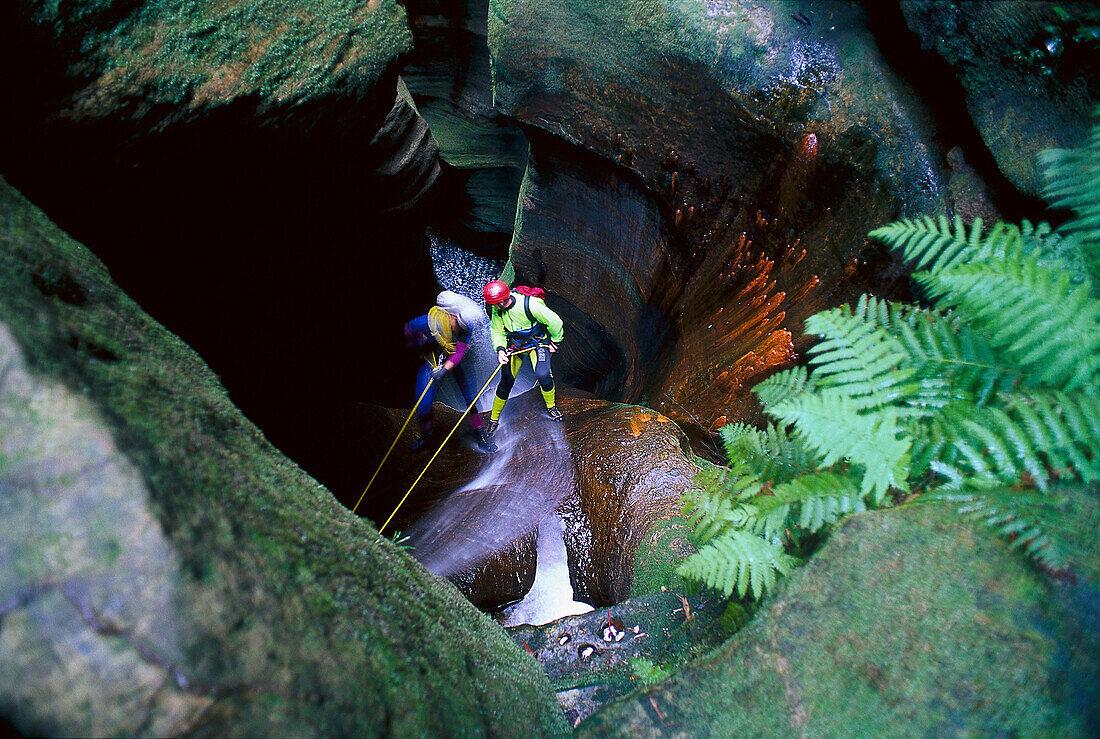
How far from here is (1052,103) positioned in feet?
8.87

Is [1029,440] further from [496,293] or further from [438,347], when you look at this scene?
[438,347]

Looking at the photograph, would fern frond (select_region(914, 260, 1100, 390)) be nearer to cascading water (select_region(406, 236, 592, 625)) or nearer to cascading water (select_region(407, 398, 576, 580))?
cascading water (select_region(406, 236, 592, 625))

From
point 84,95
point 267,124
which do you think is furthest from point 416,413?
point 84,95

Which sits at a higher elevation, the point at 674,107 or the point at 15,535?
the point at 674,107

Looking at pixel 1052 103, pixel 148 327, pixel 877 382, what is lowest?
pixel 148 327

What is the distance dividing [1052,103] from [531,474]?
401 cm

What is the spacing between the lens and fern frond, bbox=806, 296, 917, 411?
152 centimetres

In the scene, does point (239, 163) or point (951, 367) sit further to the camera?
point (239, 163)

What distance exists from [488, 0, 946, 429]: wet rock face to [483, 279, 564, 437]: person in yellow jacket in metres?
1.06

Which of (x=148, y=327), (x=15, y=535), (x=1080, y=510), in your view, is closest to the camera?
(x=15, y=535)

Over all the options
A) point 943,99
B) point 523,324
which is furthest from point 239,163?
point 943,99

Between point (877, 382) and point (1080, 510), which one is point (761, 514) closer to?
point (877, 382)

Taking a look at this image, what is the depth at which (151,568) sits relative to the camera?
0.93 metres

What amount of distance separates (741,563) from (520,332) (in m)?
3.42
